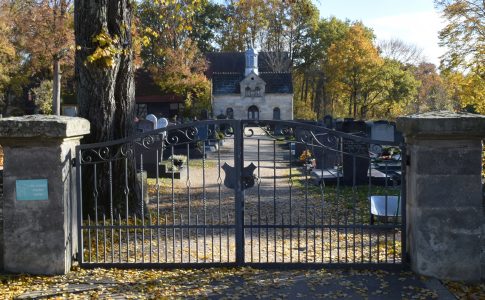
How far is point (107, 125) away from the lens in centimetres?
848

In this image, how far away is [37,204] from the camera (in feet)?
19.8

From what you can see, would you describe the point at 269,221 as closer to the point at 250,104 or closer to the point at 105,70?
the point at 105,70

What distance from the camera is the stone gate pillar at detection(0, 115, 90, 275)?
5.96 meters

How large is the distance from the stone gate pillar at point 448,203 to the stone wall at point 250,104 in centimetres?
5340

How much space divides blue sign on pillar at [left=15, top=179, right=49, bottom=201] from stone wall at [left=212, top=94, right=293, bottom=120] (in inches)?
2093

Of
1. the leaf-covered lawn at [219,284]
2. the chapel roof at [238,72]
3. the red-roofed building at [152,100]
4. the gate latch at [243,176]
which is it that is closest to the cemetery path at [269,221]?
the gate latch at [243,176]

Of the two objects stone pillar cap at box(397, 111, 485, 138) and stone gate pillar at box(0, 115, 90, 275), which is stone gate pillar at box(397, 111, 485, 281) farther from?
stone gate pillar at box(0, 115, 90, 275)

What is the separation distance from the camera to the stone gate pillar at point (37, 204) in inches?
235

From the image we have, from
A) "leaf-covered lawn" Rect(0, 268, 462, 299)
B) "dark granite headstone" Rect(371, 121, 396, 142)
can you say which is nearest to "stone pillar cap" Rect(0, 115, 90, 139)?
"leaf-covered lawn" Rect(0, 268, 462, 299)

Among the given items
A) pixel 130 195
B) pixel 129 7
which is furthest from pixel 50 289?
pixel 129 7

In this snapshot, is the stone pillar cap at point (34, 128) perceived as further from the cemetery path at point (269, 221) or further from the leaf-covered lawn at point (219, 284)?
the leaf-covered lawn at point (219, 284)

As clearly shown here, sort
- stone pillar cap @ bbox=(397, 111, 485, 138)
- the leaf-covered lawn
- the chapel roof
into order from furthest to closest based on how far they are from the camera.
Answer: the chapel roof → stone pillar cap @ bbox=(397, 111, 485, 138) → the leaf-covered lawn

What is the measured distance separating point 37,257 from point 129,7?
4.38m


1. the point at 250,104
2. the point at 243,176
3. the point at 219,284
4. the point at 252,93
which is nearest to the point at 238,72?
the point at 252,93
